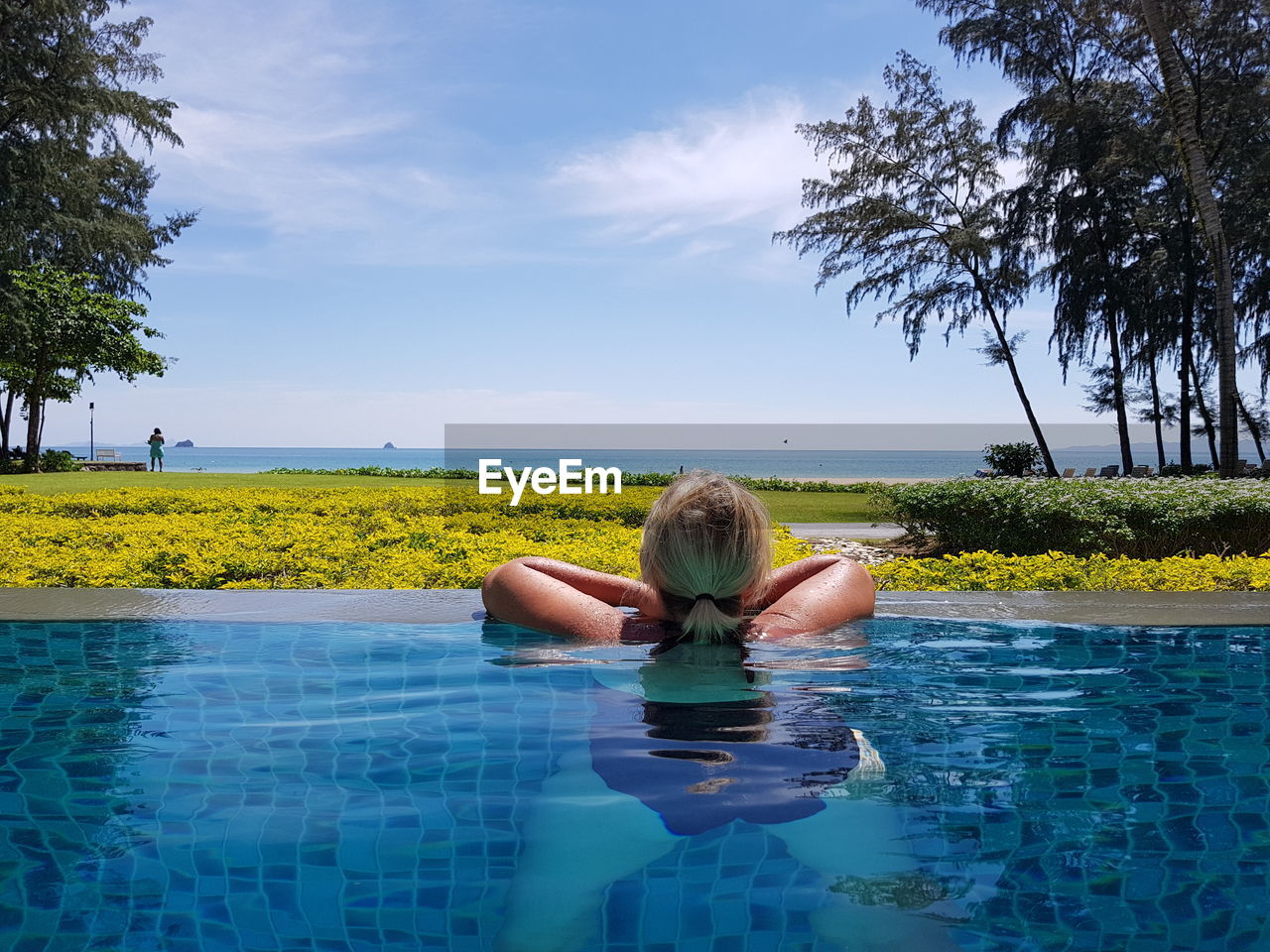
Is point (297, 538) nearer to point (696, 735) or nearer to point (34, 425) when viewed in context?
point (696, 735)

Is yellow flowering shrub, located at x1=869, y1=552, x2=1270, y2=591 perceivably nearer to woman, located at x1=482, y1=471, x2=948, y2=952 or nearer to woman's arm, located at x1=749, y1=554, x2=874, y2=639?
woman's arm, located at x1=749, y1=554, x2=874, y2=639

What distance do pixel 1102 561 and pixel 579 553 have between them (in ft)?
12.2

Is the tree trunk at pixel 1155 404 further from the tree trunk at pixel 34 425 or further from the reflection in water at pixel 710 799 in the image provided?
the tree trunk at pixel 34 425

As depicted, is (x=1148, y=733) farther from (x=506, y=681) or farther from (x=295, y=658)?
(x=295, y=658)

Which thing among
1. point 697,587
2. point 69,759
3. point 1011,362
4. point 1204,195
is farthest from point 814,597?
point 1011,362

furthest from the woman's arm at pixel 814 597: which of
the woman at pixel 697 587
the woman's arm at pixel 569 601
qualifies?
the woman's arm at pixel 569 601

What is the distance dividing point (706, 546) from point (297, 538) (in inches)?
241

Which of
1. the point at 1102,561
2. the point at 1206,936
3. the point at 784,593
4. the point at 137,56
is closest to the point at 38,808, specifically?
the point at 784,593

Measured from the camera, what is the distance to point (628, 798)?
91.7 inches

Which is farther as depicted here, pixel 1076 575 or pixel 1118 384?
pixel 1118 384

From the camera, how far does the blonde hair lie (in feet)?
9.18

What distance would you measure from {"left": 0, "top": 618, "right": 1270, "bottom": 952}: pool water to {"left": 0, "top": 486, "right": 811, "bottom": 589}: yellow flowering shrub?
268cm

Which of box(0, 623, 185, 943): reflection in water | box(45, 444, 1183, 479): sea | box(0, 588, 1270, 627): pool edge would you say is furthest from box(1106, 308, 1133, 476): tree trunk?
box(45, 444, 1183, 479): sea

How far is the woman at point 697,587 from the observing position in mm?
2818
